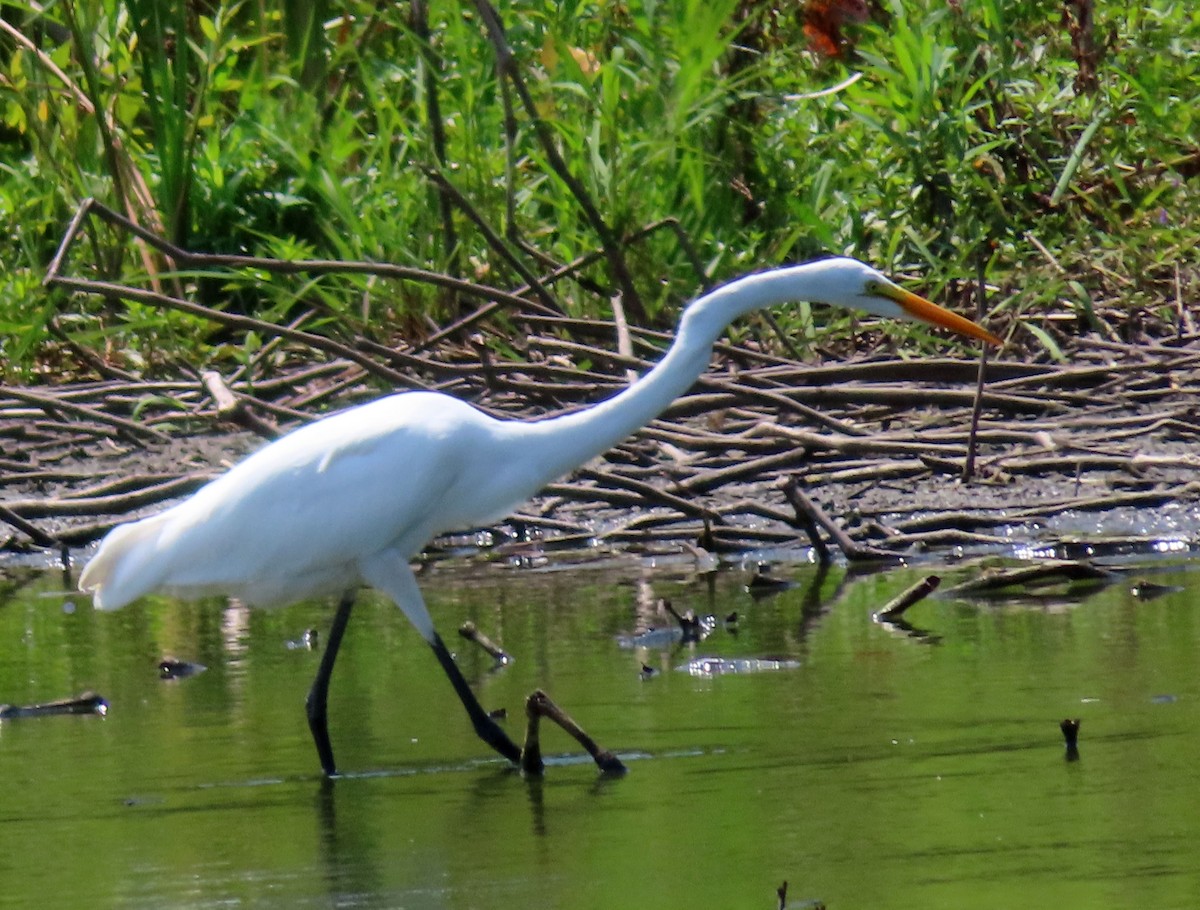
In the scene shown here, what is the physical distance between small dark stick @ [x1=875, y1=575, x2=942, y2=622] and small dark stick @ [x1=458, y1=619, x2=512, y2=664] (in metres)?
0.91

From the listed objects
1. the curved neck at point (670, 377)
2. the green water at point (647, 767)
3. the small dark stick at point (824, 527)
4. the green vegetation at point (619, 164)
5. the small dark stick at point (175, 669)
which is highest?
the green vegetation at point (619, 164)

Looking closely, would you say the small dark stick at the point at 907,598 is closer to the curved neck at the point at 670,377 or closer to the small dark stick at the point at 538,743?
the curved neck at the point at 670,377

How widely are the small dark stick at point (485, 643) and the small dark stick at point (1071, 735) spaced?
1509 mm

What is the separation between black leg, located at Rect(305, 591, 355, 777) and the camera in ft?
14.3

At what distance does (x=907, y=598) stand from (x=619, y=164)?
334cm

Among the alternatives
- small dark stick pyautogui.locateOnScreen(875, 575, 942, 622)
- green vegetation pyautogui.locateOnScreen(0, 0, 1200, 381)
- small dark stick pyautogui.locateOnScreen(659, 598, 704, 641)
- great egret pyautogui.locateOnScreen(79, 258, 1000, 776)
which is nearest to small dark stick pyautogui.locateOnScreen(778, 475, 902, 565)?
small dark stick pyautogui.locateOnScreen(875, 575, 942, 622)

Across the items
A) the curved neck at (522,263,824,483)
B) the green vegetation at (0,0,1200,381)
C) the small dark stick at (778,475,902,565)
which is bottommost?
the small dark stick at (778,475,902,565)

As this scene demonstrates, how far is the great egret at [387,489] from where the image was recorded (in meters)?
4.53

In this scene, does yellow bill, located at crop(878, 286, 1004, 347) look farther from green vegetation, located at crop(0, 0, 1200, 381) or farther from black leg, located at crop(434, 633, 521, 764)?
green vegetation, located at crop(0, 0, 1200, 381)

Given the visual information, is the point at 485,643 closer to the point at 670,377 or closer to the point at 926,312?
the point at 670,377

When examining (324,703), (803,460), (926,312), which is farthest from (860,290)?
(803,460)

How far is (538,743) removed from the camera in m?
4.10

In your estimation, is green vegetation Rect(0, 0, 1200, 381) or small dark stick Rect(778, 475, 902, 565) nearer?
small dark stick Rect(778, 475, 902, 565)

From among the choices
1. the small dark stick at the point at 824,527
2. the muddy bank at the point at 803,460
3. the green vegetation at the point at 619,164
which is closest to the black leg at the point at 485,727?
the small dark stick at the point at 824,527
